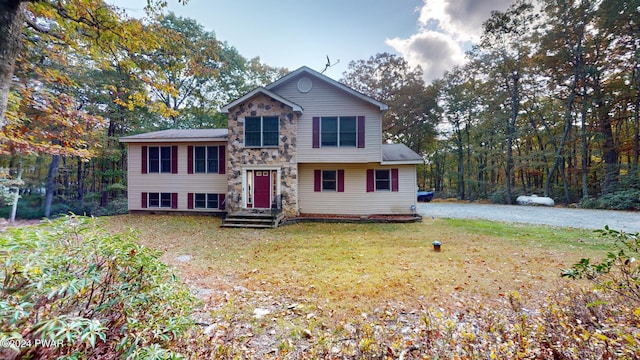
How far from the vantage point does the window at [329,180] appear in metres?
12.6

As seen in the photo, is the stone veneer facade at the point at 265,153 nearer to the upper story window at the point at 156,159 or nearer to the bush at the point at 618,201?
the upper story window at the point at 156,159

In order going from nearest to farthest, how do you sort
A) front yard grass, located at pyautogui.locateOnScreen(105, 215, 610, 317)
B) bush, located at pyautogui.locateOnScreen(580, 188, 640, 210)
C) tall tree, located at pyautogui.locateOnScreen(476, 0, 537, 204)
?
front yard grass, located at pyautogui.locateOnScreen(105, 215, 610, 317) → bush, located at pyautogui.locateOnScreen(580, 188, 640, 210) → tall tree, located at pyautogui.locateOnScreen(476, 0, 537, 204)

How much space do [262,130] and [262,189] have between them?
286cm

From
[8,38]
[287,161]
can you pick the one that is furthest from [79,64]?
[8,38]

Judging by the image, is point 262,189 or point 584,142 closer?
point 262,189

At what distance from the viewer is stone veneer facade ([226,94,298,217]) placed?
11477mm

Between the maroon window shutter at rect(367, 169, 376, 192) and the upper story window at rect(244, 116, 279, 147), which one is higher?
the upper story window at rect(244, 116, 279, 147)

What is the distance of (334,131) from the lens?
11859 mm

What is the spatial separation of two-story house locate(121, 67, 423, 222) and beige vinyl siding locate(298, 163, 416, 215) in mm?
51

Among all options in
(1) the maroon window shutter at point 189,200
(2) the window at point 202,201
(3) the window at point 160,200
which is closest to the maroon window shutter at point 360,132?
(2) the window at point 202,201

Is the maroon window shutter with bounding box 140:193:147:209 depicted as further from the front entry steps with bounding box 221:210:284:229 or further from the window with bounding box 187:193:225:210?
the front entry steps with bounding box 221:210:284:229

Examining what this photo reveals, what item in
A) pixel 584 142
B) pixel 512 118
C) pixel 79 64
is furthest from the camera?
pixel 512 118

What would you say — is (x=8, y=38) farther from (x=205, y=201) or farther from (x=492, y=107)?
(x=492, y=107)

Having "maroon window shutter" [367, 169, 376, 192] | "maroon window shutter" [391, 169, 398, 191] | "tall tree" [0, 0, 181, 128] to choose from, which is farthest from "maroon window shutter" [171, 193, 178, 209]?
"maroon window shutter" [391, 169, 398, 191]
